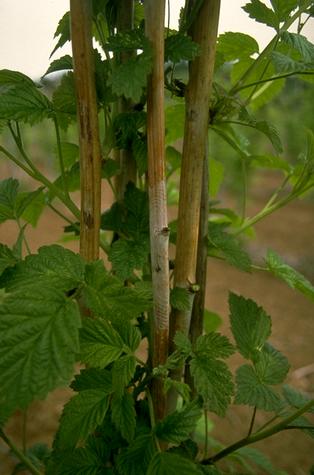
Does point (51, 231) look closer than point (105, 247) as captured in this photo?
No

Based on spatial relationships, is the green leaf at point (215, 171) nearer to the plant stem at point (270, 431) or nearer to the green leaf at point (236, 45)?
the green leaf at point (236, 45)

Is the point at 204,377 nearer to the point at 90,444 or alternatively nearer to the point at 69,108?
the point at 90,444

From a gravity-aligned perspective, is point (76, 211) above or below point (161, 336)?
above

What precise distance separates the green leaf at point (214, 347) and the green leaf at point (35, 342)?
0.55 ft

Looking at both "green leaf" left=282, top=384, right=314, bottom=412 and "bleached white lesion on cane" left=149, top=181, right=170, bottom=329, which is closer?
"bleached white lesion on cane" left=149, top=181, right=170, bottom=329

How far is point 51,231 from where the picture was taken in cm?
248

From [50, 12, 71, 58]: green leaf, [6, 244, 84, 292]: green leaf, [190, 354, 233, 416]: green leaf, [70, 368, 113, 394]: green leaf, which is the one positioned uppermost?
[50, 12, 71, 58]: green leaf

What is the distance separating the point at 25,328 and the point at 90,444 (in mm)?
236

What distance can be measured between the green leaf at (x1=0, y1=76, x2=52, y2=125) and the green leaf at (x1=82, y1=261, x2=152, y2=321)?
0.17 m

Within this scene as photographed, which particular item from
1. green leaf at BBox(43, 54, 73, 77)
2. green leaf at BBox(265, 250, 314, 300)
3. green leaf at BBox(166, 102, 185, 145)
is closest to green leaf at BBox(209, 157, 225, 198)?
green leaf at BBox(166, 102, 185, 145)

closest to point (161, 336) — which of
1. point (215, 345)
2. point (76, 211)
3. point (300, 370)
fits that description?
point (215, 345)

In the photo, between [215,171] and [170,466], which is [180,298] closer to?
[170,466]

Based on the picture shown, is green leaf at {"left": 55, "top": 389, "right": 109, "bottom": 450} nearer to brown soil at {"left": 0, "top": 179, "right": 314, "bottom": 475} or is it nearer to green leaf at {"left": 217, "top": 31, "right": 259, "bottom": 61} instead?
green leaf at {"left": 217, "top": 31, "right": 259, "bottom": 61}

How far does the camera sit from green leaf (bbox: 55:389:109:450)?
1.51 ft
